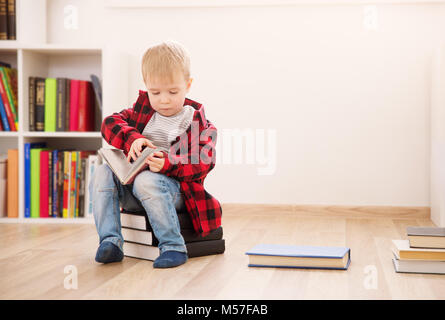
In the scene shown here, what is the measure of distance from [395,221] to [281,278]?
1143mm

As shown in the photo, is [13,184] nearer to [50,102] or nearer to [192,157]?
[50,102]

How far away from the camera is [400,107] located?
96.0 inches

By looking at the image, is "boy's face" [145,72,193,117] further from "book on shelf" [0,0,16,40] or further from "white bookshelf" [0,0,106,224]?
"book on shelf" [0,0,16,40]

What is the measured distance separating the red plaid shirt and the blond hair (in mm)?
123

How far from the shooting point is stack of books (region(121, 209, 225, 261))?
Answer: 1588 millimetres

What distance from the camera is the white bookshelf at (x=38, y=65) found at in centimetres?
238

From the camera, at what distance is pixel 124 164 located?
157 centimetres

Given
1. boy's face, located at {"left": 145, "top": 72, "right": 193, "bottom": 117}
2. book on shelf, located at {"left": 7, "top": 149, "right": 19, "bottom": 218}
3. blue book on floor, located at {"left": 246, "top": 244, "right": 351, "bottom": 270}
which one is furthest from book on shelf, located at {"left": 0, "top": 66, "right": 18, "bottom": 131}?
blue book on floor, located at {"left": 246, "top": 244, "right": 351, "bottom": 270}

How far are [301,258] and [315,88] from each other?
1179 mm

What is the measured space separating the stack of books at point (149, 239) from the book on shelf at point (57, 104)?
0.85 m

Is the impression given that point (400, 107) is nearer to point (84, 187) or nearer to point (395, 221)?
point (395, 221)

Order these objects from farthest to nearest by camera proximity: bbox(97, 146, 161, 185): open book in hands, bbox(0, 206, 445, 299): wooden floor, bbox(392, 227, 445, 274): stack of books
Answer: bbox(97, 146, 161, 185): open book in hands → bbox(392, 227, 445, 274): stack of books → bbox(0, 206, 445, 299): wooden floor
